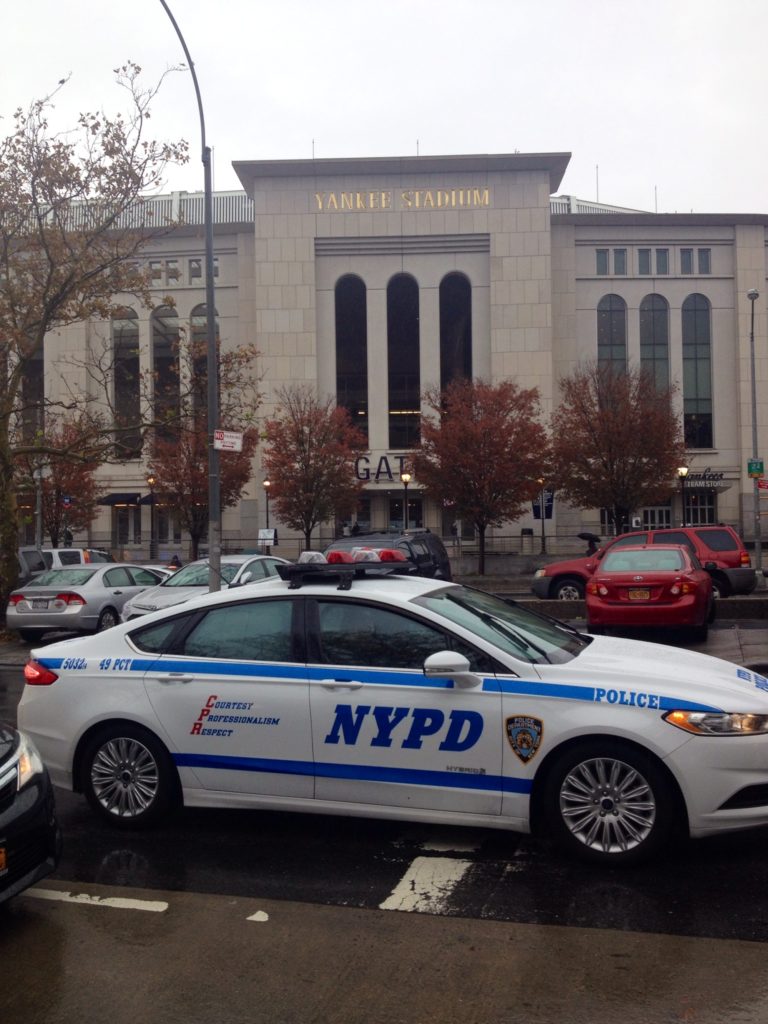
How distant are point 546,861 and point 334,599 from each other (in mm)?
1901

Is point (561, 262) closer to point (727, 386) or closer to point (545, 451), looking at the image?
point (727, 386)

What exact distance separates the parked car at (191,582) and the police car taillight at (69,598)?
799mm

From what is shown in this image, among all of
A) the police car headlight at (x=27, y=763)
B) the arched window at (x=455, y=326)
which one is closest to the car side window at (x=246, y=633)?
the police car headlight at (x=27, y=763)

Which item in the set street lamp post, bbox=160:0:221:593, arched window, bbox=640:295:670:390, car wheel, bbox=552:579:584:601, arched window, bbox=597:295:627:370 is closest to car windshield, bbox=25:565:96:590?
street lamp post, bbox=160:0:221:593

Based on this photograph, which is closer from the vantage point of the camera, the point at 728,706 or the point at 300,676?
the point at 728,706

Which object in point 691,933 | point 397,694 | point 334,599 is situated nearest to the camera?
point 691,933

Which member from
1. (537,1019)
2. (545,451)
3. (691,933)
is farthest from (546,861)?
(545,451)

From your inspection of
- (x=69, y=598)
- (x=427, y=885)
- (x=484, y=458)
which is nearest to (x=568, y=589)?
(x=69, y=598)

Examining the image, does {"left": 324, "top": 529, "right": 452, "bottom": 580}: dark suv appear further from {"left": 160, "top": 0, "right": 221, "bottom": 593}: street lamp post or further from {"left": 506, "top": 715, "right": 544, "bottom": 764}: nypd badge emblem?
{"left": 506, "top": 715, "right": 544, "bottom": 764}: nypd badge emblem

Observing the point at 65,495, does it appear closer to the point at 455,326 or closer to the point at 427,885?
the point at 455,326

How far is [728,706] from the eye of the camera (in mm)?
5047

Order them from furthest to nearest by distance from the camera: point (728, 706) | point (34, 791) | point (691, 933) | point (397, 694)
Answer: point (397, 694) → point (728, 706) → point (34, 791) → point (691, 933)

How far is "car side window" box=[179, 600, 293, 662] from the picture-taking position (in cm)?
584

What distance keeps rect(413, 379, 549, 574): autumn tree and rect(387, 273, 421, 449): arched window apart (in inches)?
545
